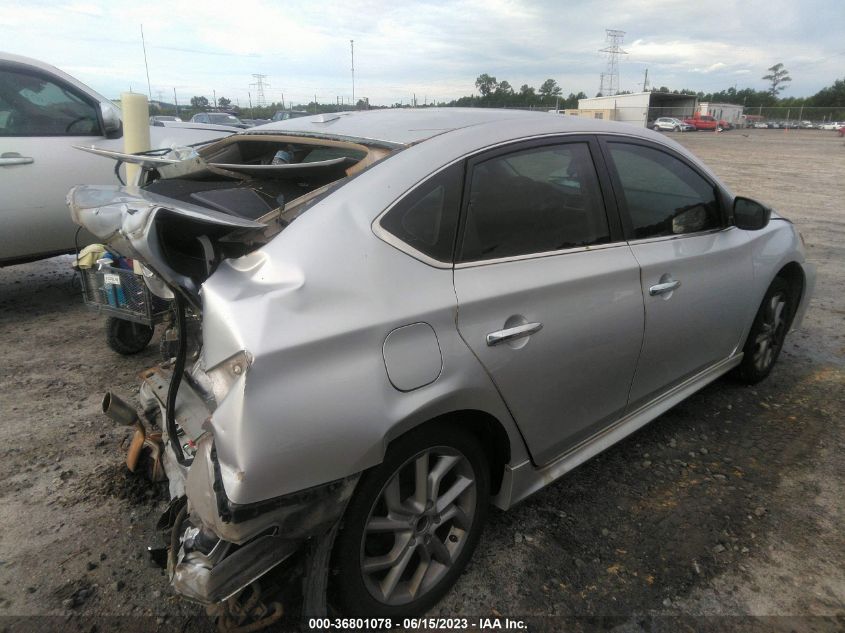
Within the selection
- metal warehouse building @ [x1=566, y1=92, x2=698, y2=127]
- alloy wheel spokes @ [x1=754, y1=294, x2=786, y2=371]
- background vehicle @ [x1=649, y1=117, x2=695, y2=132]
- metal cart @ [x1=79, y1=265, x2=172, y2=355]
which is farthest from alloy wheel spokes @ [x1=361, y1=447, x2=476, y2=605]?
background vehicle @ [x1=649, y1=117, x2=695, y2=132]

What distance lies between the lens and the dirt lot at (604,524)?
2115 millimetres

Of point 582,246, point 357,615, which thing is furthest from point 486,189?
point 357,615

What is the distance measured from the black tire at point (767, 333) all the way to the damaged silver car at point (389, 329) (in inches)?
35.6

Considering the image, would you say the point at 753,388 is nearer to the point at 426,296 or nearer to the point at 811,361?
the point at 811,361

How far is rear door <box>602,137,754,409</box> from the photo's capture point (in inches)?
102

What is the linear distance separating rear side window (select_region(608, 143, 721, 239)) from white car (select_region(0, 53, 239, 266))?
3.77 m

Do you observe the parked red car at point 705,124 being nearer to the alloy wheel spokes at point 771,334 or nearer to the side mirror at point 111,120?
the alloy wheel spokes at point 771,334

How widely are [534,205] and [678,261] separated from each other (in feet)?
3.02

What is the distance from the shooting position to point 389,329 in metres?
1.69

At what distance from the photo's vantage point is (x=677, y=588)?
222cm

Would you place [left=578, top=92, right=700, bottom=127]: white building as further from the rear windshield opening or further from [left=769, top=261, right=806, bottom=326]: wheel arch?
the rear windshield opening

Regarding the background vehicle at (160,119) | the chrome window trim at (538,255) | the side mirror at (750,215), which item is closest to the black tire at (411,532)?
the chrome window trim at (538,255)

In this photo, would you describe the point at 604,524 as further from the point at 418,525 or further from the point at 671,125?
Answer: the point at 671,125

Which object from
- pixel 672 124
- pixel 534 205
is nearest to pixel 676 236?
pixel 534 205
